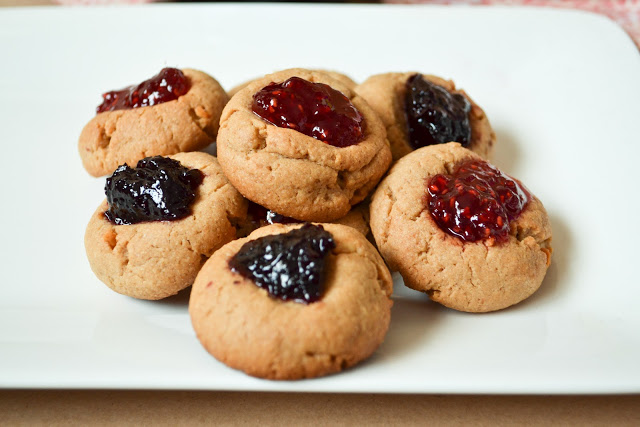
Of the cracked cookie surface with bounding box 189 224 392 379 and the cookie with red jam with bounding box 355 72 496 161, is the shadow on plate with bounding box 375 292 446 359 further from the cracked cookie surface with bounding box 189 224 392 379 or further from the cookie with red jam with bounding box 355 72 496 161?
the cookie with red jam with bounding box 355 72 496 161

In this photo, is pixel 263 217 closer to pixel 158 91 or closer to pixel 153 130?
pixel 153 130

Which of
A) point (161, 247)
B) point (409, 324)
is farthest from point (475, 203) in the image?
point (161, 247)

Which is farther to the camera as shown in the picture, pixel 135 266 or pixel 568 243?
pixel 568 243

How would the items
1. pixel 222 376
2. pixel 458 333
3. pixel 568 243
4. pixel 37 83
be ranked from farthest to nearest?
1. pixel 37 83
2. pixel 568 243
3. pixel 458 333
4. pixel 222 376

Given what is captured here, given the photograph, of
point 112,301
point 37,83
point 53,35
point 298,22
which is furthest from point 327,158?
point 53,35

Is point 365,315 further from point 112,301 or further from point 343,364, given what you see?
point 112,301

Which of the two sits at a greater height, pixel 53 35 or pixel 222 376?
pixel 53 35

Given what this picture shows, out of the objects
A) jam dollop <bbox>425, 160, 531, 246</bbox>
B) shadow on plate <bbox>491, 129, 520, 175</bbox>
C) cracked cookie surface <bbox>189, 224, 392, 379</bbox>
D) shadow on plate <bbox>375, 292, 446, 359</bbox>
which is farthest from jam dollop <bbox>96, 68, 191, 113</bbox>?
shadow on plate <bbox>491, 129, 520, 175</bbox>
